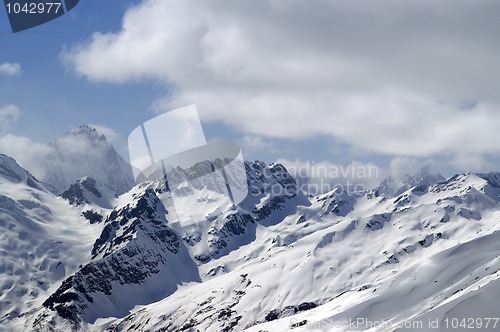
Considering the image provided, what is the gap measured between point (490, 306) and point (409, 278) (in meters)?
66.5

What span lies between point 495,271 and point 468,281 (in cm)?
654

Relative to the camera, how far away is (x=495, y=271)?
152625 millimetres

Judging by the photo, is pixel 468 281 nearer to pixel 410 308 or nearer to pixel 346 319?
pixel 410 308

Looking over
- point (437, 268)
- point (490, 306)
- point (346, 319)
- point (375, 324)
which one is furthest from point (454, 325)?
point (437, 268)

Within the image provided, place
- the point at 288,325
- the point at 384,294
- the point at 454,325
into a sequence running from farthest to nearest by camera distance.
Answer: the point at 288,325 → the point at 384,294 → the point at 454,325

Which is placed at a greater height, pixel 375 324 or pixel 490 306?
pixel 490 306

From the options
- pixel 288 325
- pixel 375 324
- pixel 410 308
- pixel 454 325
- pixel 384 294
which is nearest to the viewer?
pixel 454 325

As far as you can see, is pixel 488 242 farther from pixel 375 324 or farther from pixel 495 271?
pixel 375 324

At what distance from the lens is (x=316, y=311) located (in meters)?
197

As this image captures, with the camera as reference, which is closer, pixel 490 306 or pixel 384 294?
pixel 490 306

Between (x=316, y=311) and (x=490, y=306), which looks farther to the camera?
(x=316, y=311)

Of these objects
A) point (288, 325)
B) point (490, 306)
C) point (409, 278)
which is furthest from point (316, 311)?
point (490, 306)

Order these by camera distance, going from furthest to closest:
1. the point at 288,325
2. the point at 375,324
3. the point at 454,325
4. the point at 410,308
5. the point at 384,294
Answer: the point at 288,325 < the point at 384,294 < the point at 410,308 < the point at 375,324 < the point at 454,325

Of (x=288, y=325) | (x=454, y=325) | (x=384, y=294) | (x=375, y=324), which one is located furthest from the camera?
(x=288, y=325)
